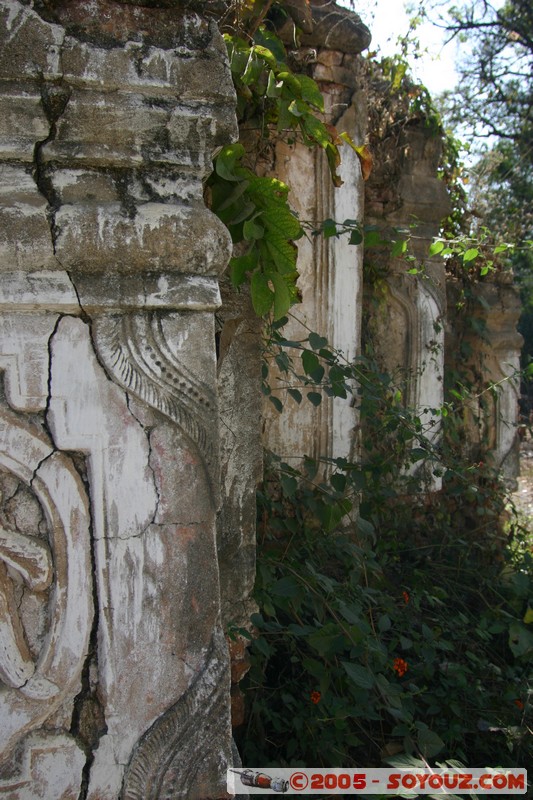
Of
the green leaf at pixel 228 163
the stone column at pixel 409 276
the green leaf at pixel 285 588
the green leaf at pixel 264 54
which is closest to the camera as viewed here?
the green leaf at pixel 228 163

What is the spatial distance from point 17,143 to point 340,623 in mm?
1591

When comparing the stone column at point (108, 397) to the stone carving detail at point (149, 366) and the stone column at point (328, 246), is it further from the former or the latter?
the stone column at point (328, 246)

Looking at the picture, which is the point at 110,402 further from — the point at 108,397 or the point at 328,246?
the point at 328,246

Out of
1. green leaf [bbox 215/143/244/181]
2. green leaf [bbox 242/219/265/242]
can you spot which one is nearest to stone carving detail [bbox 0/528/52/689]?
green leaf [bbox 242/219/265/242]

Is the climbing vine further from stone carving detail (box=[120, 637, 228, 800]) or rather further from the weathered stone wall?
stone carving detail (box=[120, 637, 228, 800])

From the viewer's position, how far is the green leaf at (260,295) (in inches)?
80.8

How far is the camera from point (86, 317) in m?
1.68

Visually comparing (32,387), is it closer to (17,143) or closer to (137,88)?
(17,143)

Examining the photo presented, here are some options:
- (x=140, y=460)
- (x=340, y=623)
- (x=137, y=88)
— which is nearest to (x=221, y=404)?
(x=140, y=460)

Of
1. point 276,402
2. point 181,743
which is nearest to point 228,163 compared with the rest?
point 276,402

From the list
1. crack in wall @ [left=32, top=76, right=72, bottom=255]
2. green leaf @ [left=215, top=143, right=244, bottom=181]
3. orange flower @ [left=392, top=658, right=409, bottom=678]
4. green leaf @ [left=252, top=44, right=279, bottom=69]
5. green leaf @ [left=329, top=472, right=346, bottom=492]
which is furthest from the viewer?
green leaf @ [left=329, top=472, right=346, bottom=492]

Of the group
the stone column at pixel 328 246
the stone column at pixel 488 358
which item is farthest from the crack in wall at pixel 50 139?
the stone column at pixel 488 358

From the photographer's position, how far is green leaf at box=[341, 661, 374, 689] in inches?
87.9

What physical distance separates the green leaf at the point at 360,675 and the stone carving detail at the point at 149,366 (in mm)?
939
